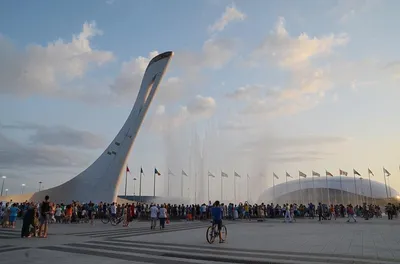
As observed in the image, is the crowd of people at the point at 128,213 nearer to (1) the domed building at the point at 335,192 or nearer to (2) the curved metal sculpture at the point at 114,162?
(2) the curved metal sculpture at the point at 114,162

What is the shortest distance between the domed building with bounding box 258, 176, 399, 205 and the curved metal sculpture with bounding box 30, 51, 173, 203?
57218mm

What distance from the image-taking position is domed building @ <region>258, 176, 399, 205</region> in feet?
248

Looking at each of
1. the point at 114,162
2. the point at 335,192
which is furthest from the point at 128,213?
the point at 335,192

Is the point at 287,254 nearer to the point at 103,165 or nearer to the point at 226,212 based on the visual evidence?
the point at 226,212

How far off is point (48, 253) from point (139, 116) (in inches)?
1041

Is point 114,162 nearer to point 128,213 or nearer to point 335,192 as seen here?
point 128,213

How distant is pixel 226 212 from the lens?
32219 mm

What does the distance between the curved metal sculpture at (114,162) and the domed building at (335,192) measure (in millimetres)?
57218

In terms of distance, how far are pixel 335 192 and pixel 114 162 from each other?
62.1m

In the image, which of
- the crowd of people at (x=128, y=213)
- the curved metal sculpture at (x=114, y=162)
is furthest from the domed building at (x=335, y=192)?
the curved metal sculpture at (x=114, y=162)

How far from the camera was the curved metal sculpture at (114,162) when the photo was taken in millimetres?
34000

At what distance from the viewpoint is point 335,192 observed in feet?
256

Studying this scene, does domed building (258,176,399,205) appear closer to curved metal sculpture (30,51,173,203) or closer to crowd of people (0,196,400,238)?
crowd of people (0,196,400,238)

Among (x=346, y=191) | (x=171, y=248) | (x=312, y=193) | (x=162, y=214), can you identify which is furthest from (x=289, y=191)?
(x=171, y=248)
